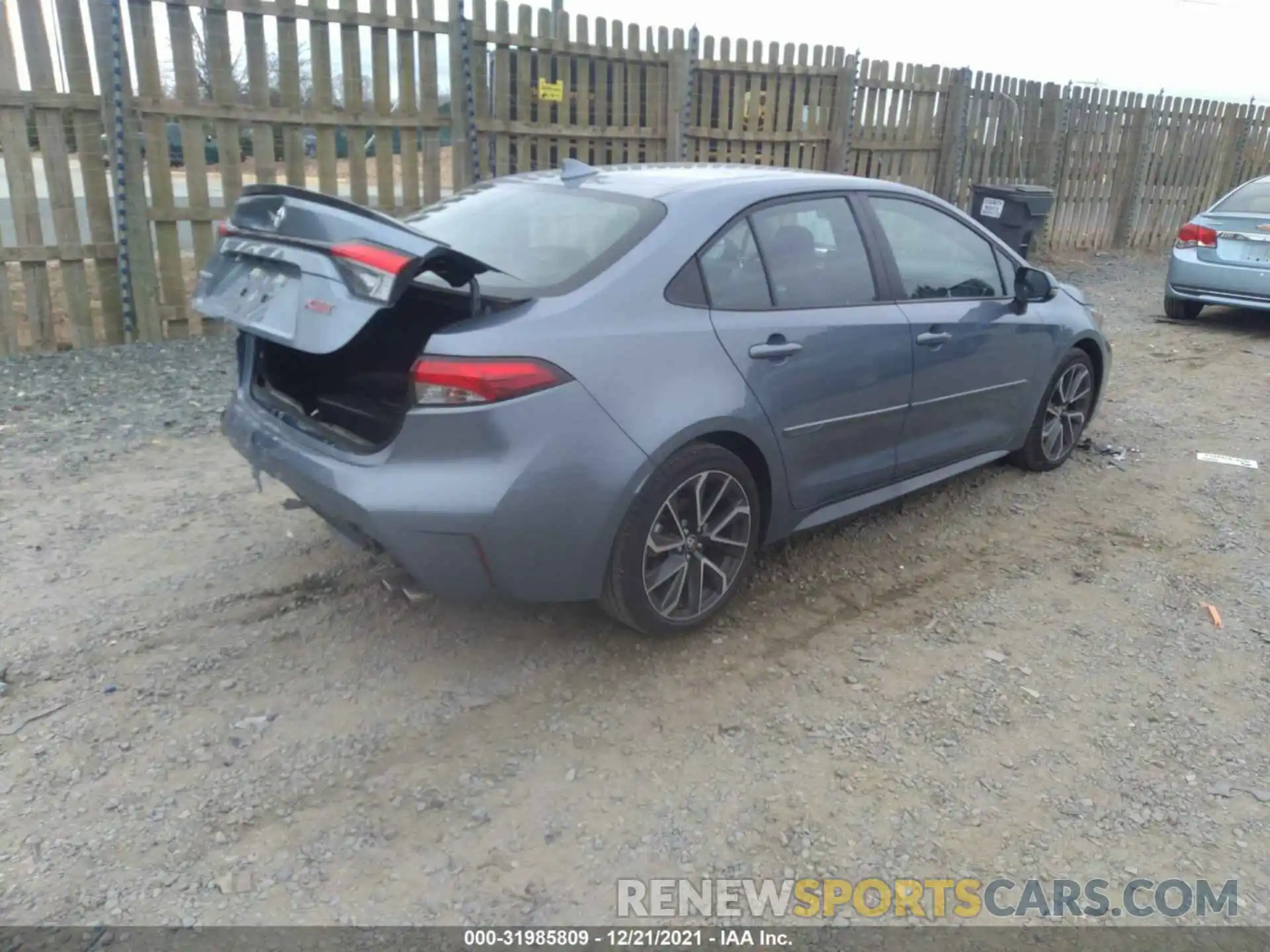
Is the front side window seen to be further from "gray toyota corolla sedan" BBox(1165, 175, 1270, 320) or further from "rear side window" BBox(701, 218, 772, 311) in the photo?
"gray toyota corolla sedan" BBox(1165, 175, 1270, 320)

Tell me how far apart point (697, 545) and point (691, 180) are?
1.46 metres

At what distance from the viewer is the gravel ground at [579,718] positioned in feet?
8.53

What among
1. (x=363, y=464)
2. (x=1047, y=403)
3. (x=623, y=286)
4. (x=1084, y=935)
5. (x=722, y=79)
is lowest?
(x=1084, y=935)

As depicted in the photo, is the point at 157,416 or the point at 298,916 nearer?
the point at 298,916

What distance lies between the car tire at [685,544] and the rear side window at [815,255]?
75 cm

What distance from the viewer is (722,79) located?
9680 millimetres

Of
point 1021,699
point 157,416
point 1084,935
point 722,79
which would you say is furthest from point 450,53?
point 1084,935

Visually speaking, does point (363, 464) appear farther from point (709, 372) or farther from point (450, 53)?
point (450, 53)

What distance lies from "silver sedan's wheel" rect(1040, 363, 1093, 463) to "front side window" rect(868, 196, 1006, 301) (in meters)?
0.92

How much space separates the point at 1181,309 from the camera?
10188 mm

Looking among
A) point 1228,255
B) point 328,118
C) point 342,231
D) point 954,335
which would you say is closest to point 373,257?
point 342,231

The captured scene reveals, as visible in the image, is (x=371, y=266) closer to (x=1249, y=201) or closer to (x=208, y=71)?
(x=208, y=71)

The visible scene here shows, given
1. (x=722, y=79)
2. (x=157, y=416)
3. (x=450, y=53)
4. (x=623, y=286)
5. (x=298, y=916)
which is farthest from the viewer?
(x=722, y=79)

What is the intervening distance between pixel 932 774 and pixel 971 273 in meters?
2.64
